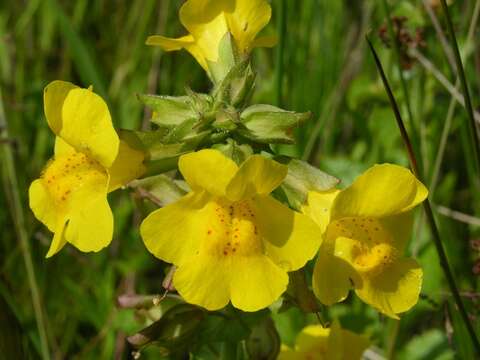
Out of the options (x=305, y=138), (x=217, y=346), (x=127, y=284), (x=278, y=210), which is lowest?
(x=127, y=284)

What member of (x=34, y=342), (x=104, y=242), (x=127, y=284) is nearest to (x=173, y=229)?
(x=104, y=242)

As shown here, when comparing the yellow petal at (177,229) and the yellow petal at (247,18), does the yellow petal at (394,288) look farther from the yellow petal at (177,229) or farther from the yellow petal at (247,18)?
the yellow petal at (247,18)

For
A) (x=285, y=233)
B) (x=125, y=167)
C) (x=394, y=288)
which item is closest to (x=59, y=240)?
(x=125, y=167)

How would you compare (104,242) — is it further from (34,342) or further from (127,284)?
(127,284)

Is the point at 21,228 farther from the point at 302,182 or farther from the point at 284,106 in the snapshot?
the point at 302,182

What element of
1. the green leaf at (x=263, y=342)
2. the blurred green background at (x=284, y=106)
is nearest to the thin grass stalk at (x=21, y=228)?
the blurred green background at (x=284, y=106)

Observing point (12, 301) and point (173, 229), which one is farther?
point (12, 301)

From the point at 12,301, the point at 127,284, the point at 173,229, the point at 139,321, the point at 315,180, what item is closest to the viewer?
the point at 173,229
